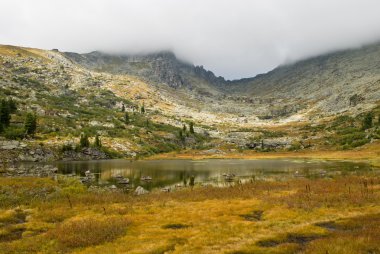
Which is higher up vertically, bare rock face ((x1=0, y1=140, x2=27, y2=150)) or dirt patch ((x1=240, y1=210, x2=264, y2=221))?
bare rock face ((x1=0, y1=140, x2=27, y2=150))

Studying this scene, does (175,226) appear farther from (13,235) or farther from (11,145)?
(11,145)

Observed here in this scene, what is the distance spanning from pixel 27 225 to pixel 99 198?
17.7 meters

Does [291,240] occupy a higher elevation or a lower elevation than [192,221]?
higher

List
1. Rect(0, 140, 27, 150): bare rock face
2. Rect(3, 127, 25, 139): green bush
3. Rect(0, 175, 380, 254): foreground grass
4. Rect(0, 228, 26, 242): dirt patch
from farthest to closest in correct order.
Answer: Rect(3, 127, 25, 139): green bush → Rect(0, 140, 27, 150): bare rock face → Rect(0, 228, 26, 242): dirt patch → Rect(0, 175, 380, 254): foreground grass

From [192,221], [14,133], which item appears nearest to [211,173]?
[192,221]

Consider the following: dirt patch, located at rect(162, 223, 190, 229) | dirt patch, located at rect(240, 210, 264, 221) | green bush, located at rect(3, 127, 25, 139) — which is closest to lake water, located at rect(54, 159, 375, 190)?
dirt patch, located at rect(240, 210, 264, 221)

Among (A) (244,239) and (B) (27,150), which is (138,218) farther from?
(B) (27,150)

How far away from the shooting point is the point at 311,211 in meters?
40.2

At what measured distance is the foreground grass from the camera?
27984 mm

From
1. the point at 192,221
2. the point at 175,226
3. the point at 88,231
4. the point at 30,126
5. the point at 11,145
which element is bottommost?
the point at 175,226

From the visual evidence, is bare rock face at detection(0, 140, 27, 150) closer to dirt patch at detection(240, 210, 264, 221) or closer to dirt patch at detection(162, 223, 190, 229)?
dirt patch at detection(162, 223, 190, 229)

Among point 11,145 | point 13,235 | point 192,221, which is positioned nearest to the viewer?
point 13,235

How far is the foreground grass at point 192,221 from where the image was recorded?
1102 inches

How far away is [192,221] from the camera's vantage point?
38.4 meters
